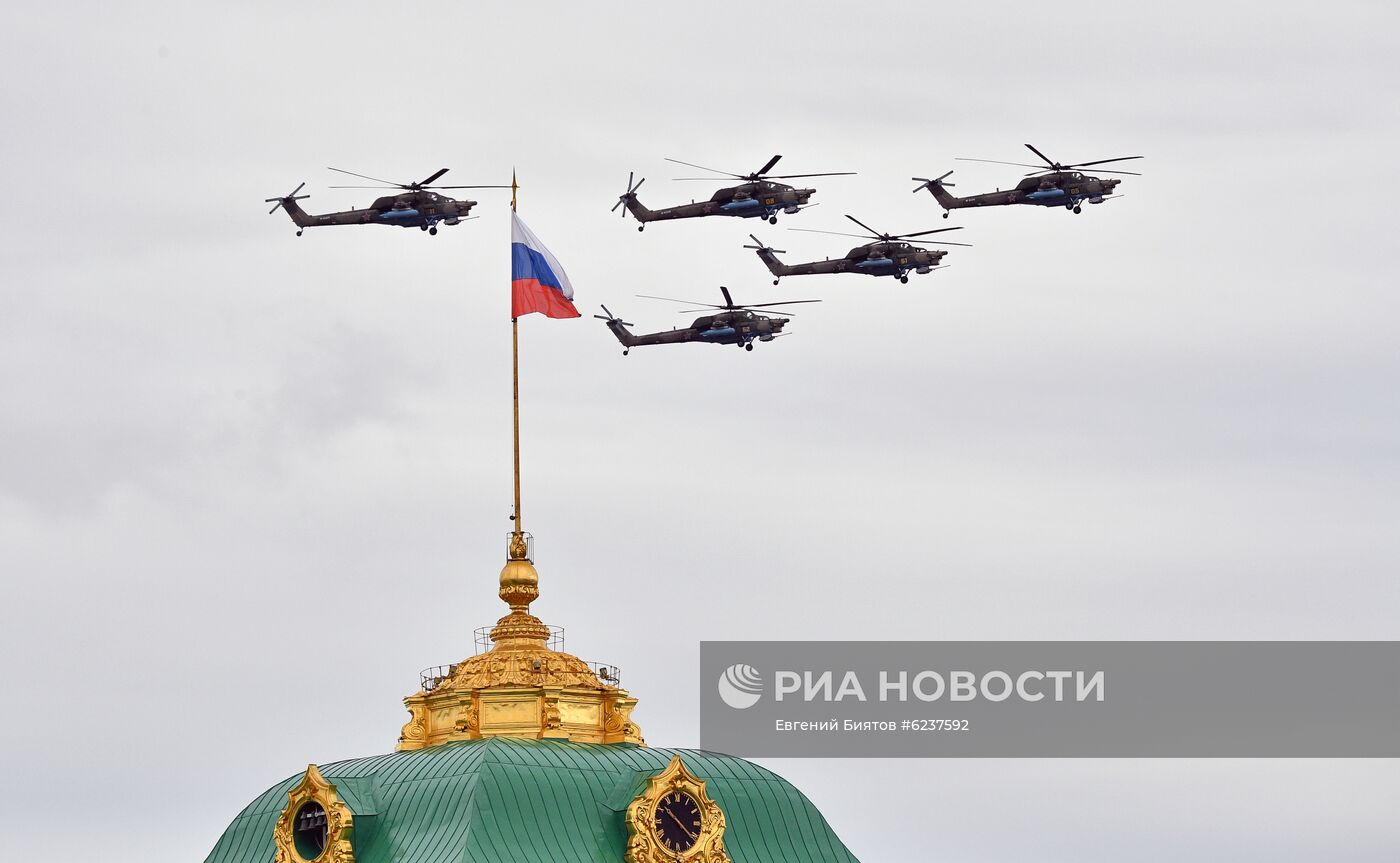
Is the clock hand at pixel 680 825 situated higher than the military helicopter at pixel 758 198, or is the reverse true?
the military helicopter at pixel 758 198

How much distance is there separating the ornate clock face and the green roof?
126 cm

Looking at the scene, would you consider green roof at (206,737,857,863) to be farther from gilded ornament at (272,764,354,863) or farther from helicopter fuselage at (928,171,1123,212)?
helicopter fuselage at (928,171,1123,212)

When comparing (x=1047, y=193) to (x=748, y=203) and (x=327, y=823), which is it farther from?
(x=327, y=823)

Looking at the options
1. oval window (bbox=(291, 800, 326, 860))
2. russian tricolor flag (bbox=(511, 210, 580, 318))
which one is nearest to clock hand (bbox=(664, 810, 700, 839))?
oval window (bbox=(291, 800, 326, 860))

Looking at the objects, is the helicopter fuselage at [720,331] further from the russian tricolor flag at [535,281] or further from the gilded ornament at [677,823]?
the gilded ornament at [677,823]

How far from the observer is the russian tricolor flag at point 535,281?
542 ft

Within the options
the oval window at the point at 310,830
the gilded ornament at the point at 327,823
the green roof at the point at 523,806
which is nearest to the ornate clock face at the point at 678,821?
the green roof at the point at 523,806

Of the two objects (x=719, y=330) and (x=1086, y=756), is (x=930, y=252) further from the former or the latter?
(x=1086, y=756)

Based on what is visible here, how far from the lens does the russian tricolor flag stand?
542ft

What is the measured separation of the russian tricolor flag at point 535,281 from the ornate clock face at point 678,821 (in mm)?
25767

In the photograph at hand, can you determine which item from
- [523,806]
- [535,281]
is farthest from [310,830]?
[535,281]

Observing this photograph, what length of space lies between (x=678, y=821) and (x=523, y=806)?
5837 millimetres

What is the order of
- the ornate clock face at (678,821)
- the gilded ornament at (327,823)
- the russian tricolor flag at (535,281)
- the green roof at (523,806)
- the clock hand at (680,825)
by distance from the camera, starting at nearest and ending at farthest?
1. the green roof at (523,806)
2. the gilded ornament at (327,823)
3. the ornate clock face at (678,821)
4. the clock hand at (680,825)
5. the russian tricolor flag at (535,281)

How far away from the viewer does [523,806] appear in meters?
147
